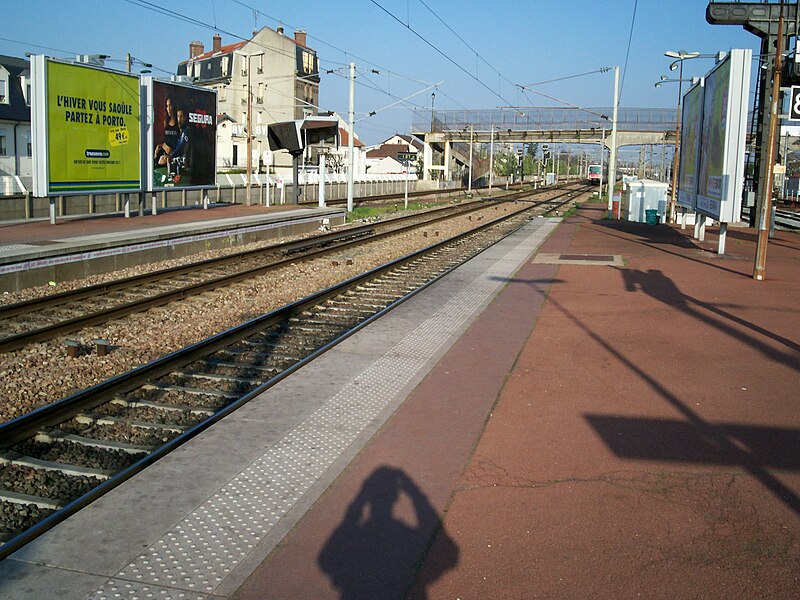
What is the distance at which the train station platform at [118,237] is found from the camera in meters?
14.9

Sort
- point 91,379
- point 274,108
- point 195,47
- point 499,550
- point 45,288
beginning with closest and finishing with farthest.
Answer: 1. point 499,550
2. point 91,379
3. point 45,288
4. point 274,108
5. point 195,47

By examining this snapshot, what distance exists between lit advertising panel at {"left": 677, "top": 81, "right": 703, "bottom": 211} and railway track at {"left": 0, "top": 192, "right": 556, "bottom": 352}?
38.2 ft

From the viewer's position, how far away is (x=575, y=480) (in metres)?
5.62

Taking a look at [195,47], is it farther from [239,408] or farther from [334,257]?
[239,408]

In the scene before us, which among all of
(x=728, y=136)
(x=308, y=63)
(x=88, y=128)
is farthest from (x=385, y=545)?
(x=308, y=63)

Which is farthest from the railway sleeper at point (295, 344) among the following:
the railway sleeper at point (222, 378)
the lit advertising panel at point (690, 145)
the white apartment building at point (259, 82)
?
the white apartment building at point (259, 82)

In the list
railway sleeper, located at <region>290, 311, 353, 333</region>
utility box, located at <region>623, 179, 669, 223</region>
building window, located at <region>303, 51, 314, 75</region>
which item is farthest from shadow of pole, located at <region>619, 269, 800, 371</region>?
building window, located at <region>303, 51, 314, 75</region>

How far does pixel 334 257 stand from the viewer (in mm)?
19656

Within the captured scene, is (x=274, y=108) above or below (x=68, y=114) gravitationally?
above

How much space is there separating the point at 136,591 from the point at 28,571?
64cm

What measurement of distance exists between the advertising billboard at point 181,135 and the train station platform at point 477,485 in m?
19.2

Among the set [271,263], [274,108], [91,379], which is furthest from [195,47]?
[91,379]

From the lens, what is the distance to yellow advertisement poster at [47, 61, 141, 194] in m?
21.8

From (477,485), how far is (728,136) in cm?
1638
